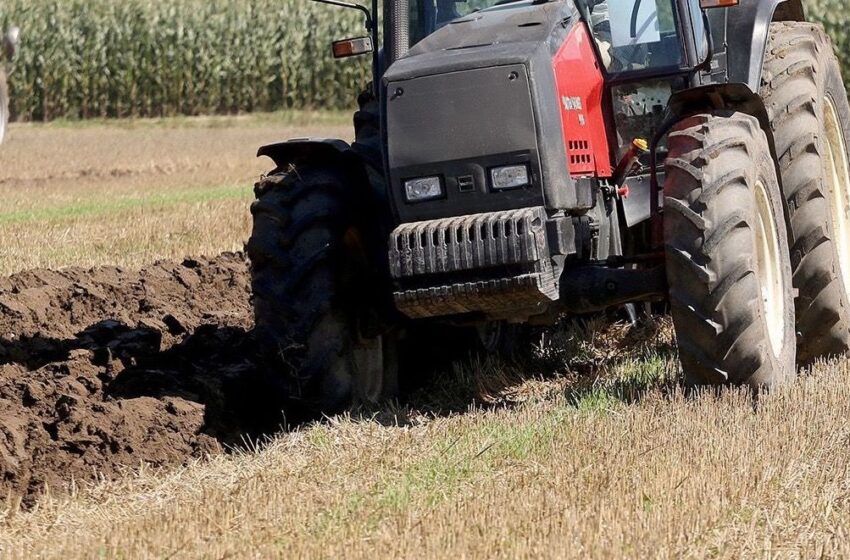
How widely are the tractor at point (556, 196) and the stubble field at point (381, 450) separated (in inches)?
13.3

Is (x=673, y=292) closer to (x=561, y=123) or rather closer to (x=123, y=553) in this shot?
(x=561, y=123)

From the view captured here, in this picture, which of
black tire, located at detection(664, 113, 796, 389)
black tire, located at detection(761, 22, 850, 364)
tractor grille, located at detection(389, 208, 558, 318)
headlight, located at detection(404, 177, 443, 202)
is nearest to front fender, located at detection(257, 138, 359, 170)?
headlight, located at detection(404, 177, 443, 202)

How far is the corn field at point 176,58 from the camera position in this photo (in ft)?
97.0

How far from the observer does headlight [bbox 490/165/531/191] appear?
5.99 metres

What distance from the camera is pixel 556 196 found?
6031 mm

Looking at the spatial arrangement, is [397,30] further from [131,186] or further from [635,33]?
[131,186]

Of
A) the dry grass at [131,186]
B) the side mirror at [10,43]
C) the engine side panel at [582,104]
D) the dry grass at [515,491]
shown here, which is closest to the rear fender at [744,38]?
the engine side panel at [582,104]

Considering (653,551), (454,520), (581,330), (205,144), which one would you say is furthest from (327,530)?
(205,144)

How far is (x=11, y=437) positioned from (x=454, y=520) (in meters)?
2.36

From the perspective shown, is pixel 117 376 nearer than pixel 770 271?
No

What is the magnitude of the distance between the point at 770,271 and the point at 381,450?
2056 mm

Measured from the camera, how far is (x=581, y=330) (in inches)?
334

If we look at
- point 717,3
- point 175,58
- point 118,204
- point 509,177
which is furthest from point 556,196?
point 175,58

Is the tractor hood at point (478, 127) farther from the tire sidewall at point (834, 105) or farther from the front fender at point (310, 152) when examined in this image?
the tire sidewall at point (834, 105)
